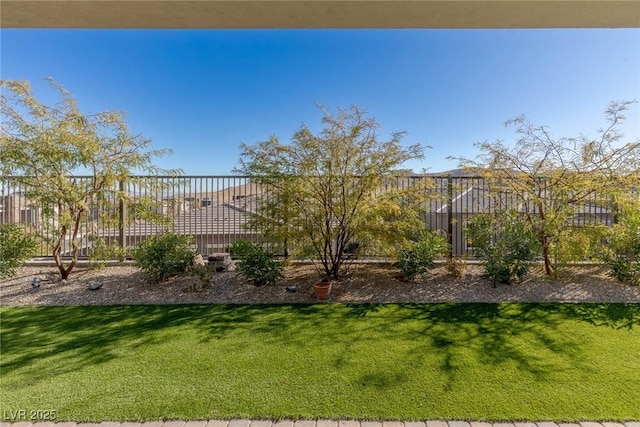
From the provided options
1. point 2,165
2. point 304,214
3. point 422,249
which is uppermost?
point 2,165

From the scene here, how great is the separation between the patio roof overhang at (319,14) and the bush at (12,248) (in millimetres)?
4155

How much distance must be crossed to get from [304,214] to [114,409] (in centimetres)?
335

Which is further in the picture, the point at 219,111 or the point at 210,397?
the point at 219,111

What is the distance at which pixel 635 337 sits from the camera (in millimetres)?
3246

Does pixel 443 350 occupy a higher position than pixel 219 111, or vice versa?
pixel 219 111

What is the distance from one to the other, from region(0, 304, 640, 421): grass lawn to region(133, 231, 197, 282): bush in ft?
3.43

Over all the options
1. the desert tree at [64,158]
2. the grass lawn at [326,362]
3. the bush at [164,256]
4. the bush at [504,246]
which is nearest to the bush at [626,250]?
the grass lawn at [326,362]

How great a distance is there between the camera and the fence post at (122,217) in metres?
5.35

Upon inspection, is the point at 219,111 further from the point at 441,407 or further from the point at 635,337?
the point at 635,337

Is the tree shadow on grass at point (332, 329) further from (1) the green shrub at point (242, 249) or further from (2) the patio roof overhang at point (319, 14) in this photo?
(2) the patio roof overhang at point (319, 14)

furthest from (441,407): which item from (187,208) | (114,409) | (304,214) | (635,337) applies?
(187,208)

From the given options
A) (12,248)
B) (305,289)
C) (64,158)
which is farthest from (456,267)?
(12,248)

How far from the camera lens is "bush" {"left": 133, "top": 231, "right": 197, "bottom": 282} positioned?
5.05 meters

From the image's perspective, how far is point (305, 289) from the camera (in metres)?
4.97
